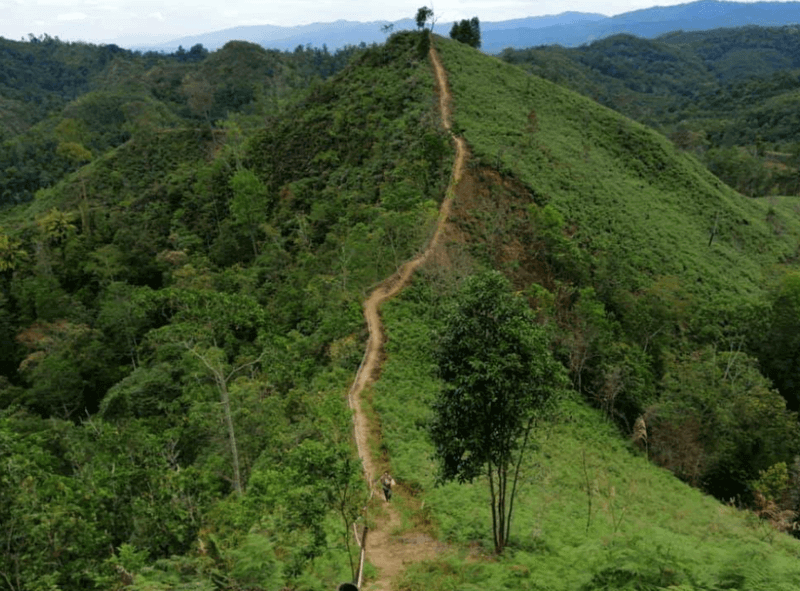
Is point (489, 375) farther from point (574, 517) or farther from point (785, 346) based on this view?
point (785, 346)

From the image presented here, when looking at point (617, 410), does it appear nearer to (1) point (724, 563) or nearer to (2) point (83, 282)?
(1) point (724, 563)

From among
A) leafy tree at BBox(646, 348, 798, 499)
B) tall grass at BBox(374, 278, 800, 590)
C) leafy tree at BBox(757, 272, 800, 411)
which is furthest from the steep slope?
leafy tree at BBox(757, 272, 800, 411)

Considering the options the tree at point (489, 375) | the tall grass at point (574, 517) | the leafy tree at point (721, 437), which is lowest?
the leafy tree at point (721, 437)

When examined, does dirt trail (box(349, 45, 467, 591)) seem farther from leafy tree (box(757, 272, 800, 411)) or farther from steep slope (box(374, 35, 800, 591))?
leafy tree (box(757, 272, 800, 411))

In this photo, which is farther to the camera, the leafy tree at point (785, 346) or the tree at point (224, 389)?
the leafy tree at point (785, 346)

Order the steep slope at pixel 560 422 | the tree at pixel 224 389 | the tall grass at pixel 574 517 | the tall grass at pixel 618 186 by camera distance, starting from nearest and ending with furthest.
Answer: the tall grass at pixel 574 517, the steep slope at pixel 560 422, the tree at pixel 224 389, the tall grass at pixel 618 186

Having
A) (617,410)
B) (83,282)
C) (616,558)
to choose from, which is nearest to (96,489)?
(616,558)

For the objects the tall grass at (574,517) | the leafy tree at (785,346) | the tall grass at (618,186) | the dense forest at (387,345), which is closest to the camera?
the tall grass at (574,517)

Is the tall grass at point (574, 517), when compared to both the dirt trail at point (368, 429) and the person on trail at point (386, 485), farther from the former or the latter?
the person on trail at point (386, 485)

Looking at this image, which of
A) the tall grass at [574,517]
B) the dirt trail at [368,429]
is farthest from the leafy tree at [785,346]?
the dirt trail at [368,429]
